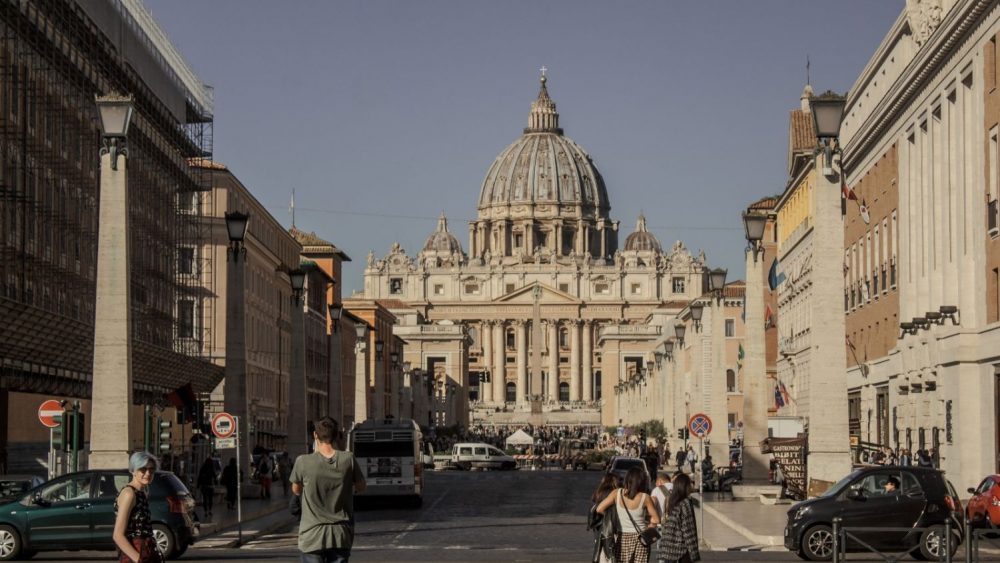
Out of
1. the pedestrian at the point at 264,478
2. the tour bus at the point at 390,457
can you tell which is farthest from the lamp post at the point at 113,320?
the pedestrian at the point at 264,478

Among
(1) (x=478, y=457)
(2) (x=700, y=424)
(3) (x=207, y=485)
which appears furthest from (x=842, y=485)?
(1) (x=478, y=457)

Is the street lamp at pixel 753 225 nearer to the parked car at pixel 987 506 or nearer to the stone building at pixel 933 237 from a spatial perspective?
the stone building at pixel 933 237

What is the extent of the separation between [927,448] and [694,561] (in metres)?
29.5

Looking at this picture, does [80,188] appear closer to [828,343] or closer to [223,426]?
[223,426]

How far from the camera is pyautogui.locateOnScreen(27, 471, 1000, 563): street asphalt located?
85.7 ft

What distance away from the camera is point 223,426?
110 feet

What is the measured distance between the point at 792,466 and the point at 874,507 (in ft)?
57.9

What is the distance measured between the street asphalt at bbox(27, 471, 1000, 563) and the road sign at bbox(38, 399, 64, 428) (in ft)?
9.84

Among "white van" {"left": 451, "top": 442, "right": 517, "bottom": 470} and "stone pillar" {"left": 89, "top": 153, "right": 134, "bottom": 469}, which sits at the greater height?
"stone pillar" {"left": 89, "top": 153, "right": 134, "bottom": 469}

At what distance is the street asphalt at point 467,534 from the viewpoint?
2611 cm

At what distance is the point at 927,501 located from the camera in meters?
25.3

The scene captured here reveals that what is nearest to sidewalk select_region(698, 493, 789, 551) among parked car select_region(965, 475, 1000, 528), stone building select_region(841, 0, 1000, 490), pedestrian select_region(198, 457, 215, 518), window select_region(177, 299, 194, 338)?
parked car select_region(965, 475, 1000, 528)

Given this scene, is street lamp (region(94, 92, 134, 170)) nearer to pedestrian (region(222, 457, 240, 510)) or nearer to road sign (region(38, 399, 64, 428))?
road sign (region(38, 399, 64, 428))

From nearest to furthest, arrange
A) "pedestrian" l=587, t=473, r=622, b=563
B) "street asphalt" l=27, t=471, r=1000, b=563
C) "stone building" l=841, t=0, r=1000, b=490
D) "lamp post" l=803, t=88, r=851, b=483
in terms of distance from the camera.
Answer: "pedestrian" l=587, t=473, r=622, b=563 → "street asphalt" l=27, t=471, r=1000, b=563 → "lamp post" l=803, t=88, r=851, b=483 → "stone building" l=841, t=0, r=1000, b=490
